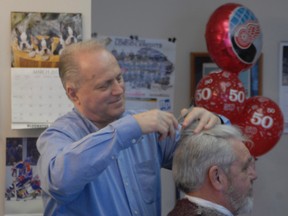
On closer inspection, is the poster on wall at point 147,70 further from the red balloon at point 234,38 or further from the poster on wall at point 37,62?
the poster on wall at point 37,62

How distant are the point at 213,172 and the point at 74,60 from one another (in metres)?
0.56

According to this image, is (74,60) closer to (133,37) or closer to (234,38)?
(234,38)

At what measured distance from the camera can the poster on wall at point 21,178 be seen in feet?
6.08

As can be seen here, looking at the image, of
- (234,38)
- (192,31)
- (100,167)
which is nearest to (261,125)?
(234,38)

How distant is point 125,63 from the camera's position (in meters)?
3.12

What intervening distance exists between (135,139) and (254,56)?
5.44ft

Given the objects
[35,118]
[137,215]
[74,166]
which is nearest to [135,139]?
[74,166]

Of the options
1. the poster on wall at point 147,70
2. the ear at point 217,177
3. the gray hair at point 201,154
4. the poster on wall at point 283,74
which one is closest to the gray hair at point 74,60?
the gray hair at point 201,154

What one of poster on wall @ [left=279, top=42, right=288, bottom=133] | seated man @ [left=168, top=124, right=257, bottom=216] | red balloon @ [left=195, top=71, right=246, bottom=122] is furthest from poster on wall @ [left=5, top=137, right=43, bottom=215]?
poster on wall @ [left=279, top=42, right=288, bottom=133]

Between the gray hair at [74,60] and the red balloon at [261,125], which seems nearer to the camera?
the gray hair at [74,60]

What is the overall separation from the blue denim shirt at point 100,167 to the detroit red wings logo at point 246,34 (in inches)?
47.1

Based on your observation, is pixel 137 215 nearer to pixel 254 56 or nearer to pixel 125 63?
pixel 254 56

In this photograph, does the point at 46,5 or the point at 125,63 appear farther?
the point at 125,63

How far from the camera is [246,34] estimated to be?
2602 millimetres
